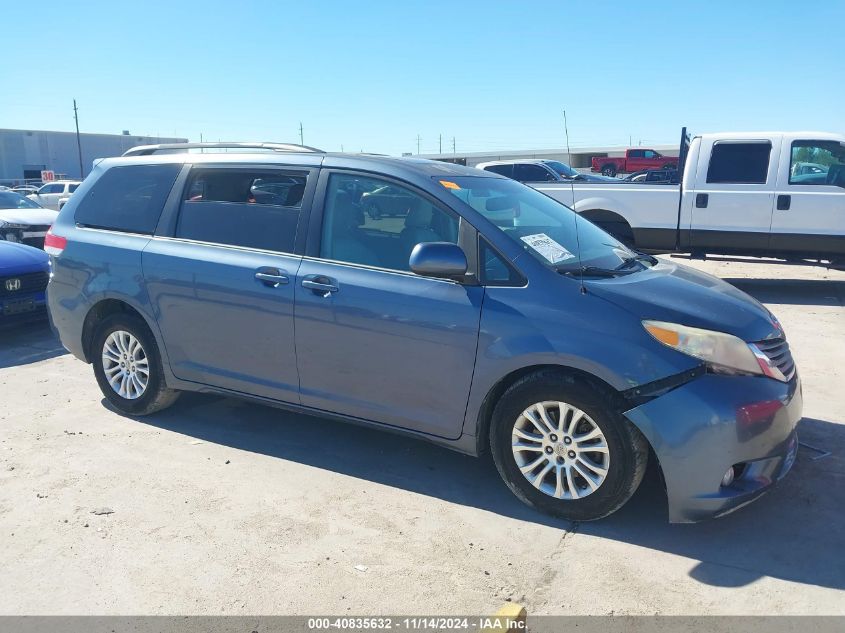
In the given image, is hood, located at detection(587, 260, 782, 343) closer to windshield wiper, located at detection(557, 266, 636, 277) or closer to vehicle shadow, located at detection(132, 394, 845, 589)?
windshield wiper, located at detection(557, 266, 636, 277)

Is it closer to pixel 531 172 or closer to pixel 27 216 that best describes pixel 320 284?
pixel 27 216

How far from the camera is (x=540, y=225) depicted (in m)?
4.29

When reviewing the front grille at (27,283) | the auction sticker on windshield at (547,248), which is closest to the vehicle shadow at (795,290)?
the auction sticker on windshield at (547,248)

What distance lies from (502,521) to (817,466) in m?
2.06

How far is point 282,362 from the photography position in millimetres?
4340

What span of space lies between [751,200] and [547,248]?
7079mm

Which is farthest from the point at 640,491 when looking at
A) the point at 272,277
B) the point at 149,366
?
the point at 149,366

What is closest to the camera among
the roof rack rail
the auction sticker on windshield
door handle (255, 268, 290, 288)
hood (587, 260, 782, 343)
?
hood (587, 260, 782, 343)

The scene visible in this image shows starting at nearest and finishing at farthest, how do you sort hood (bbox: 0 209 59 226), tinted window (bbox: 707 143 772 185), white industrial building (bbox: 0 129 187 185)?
tinted window (bbox: 707 143 772 185), hood (bbox: 0 209 59 226), white industrial building (bbox: 0 129 187 185)

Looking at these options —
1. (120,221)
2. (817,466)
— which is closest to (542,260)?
(817,466)

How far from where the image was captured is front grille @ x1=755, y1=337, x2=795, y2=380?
3590 mm

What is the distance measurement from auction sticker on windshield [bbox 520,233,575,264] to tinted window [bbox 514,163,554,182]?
46.4 ft

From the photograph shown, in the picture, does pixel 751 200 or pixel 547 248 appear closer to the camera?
pixel 547 248

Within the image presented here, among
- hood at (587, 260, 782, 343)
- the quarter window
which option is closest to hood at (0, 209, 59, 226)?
hood at (587, 260, 782, 343)
